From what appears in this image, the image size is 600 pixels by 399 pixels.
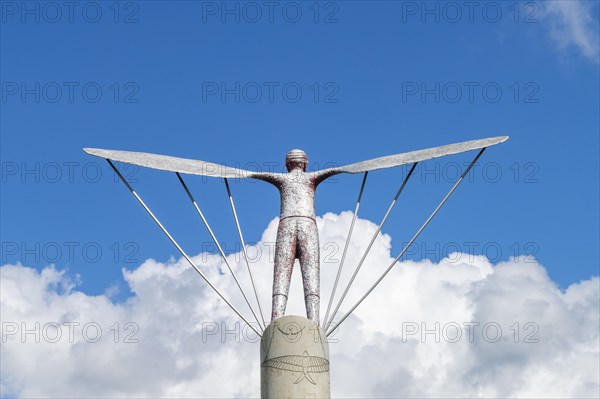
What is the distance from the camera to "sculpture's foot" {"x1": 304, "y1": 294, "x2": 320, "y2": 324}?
19.5m

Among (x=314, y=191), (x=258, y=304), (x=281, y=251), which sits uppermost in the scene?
(x=314, y=191)

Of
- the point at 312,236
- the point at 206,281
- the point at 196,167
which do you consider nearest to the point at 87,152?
the point at 196,167

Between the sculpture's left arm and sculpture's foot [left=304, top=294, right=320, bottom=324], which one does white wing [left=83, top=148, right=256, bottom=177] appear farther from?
sculpture's foot [left=304, top=294, right=320, bottom=324]

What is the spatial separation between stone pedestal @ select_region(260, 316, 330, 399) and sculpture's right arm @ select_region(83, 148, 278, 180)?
4.02m

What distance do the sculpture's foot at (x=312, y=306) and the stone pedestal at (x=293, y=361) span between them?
141 centimetres

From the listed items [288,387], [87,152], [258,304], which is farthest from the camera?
[87,152]

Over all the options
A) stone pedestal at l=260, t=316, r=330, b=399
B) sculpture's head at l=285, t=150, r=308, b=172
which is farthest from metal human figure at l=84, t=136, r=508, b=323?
stone pedestal at l=260, t=316, r=330, b=399

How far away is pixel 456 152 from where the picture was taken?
67.2 ft

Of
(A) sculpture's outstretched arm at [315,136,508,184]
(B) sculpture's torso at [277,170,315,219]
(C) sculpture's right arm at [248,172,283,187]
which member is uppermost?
(A) sculpture's outstretched arm at [315,136,508,184]

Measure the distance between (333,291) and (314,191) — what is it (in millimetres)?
2381

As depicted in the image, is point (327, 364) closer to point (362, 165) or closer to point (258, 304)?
point (258, 304)

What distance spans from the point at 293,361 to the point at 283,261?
115 inches

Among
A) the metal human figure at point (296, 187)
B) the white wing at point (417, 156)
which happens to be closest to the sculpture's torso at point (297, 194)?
the metal human figure at point (296, 187)

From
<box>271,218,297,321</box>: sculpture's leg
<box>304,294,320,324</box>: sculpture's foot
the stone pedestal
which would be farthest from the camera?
<box>271,218,297,321</box>: sculpture's leg
